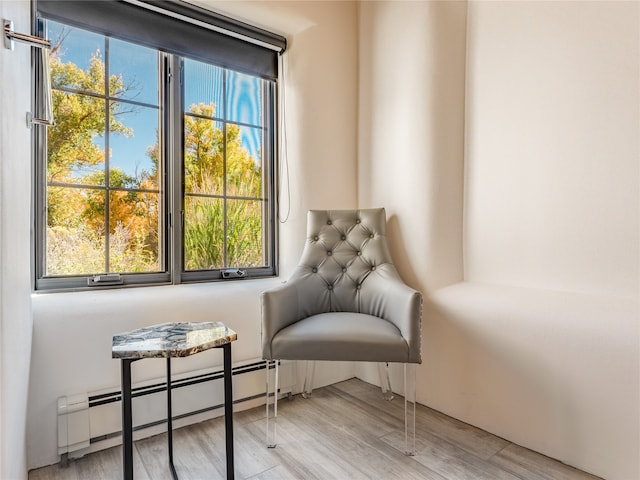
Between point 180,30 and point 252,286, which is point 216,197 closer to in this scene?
point 252,286

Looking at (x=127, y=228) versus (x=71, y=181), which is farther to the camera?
(x=127, y=228)

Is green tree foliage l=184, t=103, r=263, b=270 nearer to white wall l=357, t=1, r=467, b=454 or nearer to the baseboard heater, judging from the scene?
the baseboard heater

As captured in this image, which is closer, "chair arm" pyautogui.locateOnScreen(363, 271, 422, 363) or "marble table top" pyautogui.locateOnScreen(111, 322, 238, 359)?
"marble table top" pyautogui.locateOnScreen(111, 322, 238, 359)

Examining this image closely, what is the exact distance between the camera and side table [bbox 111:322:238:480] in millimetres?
1033

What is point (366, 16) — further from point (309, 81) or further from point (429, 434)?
point (429, 434)

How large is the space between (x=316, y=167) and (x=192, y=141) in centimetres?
75

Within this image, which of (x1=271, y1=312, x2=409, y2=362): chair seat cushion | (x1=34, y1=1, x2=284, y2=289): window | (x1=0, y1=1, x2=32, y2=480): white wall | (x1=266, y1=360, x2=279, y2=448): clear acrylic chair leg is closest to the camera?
(x1=0, y1=1, x2=32, y2=480): white wall

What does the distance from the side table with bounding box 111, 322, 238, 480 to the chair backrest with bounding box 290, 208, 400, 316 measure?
0.65 m

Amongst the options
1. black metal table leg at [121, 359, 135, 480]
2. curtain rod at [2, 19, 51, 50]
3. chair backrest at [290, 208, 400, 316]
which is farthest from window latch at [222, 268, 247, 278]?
curtain rod at [2, 19, 51, 50]

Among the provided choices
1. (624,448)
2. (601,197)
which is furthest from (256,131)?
(624,448)

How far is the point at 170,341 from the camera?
114 centimetres

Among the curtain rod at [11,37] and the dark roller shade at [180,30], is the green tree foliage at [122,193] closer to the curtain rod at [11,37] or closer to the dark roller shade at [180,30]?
the dark roller shade at [180,30]

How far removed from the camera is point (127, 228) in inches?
72.4

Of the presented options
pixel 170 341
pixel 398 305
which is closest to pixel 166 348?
pixel 170 341
